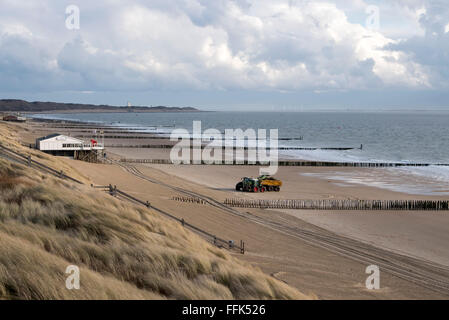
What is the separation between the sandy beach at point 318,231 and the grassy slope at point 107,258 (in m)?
3.51

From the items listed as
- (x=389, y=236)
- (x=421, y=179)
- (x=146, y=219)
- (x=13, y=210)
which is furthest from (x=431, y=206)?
(x=13, y=210)

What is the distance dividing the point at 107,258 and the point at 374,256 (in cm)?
1127

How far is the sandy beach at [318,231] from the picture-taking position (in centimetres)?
1338

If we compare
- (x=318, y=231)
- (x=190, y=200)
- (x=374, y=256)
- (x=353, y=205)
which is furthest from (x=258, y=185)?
(x=374, y=256)

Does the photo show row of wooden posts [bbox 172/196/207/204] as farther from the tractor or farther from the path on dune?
the tractor

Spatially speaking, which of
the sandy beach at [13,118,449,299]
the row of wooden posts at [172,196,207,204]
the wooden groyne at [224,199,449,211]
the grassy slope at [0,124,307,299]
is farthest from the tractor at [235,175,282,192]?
the grassy slope at [0,124,307,299]

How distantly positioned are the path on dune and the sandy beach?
0.08 meters

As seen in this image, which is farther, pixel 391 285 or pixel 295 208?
pixel 295 208

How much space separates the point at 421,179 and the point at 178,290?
40289mm

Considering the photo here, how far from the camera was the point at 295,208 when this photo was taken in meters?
27.1

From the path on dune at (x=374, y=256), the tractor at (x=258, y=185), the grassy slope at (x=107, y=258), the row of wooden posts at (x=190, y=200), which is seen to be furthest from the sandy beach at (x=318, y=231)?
the grassy slope at (x=107, y=258)

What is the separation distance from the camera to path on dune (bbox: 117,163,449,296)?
47.6 ft

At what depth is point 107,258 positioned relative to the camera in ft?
30.9
